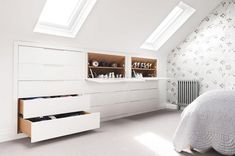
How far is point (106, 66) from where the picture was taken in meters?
3.92

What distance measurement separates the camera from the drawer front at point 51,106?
2457 mm

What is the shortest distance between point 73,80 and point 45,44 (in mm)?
710

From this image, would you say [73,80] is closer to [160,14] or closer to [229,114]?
[160,14]

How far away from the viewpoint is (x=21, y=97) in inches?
104

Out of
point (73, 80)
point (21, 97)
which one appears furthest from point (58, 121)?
point (73, 80)

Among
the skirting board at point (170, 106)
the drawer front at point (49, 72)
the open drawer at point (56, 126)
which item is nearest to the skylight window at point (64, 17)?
the drawer front at point (49, 72)

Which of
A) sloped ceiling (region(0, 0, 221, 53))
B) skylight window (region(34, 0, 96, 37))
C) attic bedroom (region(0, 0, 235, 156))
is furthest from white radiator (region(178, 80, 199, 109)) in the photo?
skylight window (region(34, 0, 96, 37))

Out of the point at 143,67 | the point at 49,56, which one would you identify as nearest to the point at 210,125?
the point at 49,56

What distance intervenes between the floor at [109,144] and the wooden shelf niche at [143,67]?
4.94 feet

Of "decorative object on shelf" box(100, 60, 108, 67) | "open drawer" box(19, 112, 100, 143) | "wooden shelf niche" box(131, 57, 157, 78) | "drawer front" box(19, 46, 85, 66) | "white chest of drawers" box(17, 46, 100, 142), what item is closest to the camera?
"open drawer" box(19, 112, 100, 143)

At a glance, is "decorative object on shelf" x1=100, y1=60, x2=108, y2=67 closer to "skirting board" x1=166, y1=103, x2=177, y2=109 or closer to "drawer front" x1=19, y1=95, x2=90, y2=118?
"drawer front" x1=19, y1=95, x2=90, y2=118

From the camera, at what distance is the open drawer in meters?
2.32

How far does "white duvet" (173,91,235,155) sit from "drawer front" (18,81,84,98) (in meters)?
1.75

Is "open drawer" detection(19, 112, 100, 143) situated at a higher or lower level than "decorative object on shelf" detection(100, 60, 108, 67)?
lower
